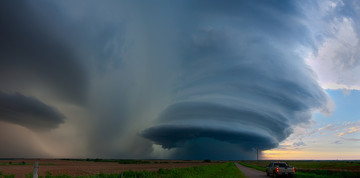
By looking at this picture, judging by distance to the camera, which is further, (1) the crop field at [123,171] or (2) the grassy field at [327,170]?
(2) the grassy field at [327,170]

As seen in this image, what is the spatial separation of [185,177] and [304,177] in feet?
51.7

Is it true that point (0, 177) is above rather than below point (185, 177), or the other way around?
below

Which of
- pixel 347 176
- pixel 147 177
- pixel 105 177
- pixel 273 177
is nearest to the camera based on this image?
pixel 105 177

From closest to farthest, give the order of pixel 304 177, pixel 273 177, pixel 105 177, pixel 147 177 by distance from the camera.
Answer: pixel 105 177, pixel 147 177, pixel 304 177, pixel 273 177

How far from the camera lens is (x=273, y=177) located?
32.4 m

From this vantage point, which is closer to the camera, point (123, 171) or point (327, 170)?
point (123, 171)

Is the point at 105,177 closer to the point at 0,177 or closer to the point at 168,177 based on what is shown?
the point at 168,177

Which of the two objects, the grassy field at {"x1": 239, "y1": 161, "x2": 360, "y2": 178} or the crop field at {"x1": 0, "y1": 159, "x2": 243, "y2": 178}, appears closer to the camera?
the crop field at {"x1": 0, "y1": 159, "x2": 243, "y2": 178}

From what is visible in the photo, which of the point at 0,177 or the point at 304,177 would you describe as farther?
the point at 0,177

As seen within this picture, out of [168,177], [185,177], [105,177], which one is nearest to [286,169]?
[185,177]

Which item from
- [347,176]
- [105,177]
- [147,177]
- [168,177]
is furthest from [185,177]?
[347,176]

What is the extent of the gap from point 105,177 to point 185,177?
8.26 meters

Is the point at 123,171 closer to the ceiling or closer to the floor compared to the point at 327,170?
closer to the ceiling

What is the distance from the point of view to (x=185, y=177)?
24922 mm
